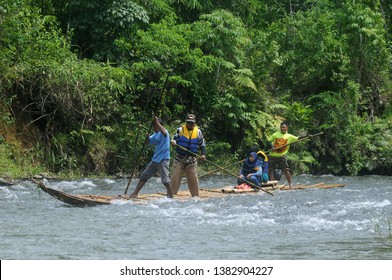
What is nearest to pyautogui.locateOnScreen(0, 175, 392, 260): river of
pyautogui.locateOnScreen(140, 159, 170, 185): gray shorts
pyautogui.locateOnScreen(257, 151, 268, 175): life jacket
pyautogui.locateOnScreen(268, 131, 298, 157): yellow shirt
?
pyautogui.locateOnScreen(140, 159, 170, 185): gray shorts

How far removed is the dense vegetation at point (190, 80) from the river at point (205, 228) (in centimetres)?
480

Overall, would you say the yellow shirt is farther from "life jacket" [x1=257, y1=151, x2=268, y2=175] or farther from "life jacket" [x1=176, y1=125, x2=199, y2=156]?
"life jacket" [x1=176, y1=125, x2=199, y2=156]

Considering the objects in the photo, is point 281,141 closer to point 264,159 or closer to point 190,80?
point 264,159

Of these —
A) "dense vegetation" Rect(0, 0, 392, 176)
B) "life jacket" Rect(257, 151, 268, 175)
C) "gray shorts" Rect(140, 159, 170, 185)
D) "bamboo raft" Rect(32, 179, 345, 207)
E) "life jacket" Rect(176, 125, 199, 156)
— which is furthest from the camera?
"dense vegetation" Rect(0, 0, 392, 176)

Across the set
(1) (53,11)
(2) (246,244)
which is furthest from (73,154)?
(2) (246,244)

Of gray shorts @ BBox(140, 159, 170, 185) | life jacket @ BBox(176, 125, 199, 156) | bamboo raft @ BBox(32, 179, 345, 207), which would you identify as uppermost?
life jacket @ BBox(176, 125, 199, 156)

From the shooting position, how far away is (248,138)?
1005 inches

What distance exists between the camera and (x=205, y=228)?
12.6 meters

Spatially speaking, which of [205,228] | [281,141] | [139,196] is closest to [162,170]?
[139,196]

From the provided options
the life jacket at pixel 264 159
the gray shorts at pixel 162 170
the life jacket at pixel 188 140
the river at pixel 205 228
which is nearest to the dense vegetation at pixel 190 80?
the river at pixel 205 228

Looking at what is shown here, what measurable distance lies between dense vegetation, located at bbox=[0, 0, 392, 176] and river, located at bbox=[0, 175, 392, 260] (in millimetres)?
4801

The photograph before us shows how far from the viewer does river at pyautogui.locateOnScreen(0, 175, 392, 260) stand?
1043cm

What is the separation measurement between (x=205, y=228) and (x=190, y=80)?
1274 centimetres

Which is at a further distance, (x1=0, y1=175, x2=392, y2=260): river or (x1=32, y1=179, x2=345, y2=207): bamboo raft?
(x1=32, y1=179, x2=345, y2=207): bamboo raft
